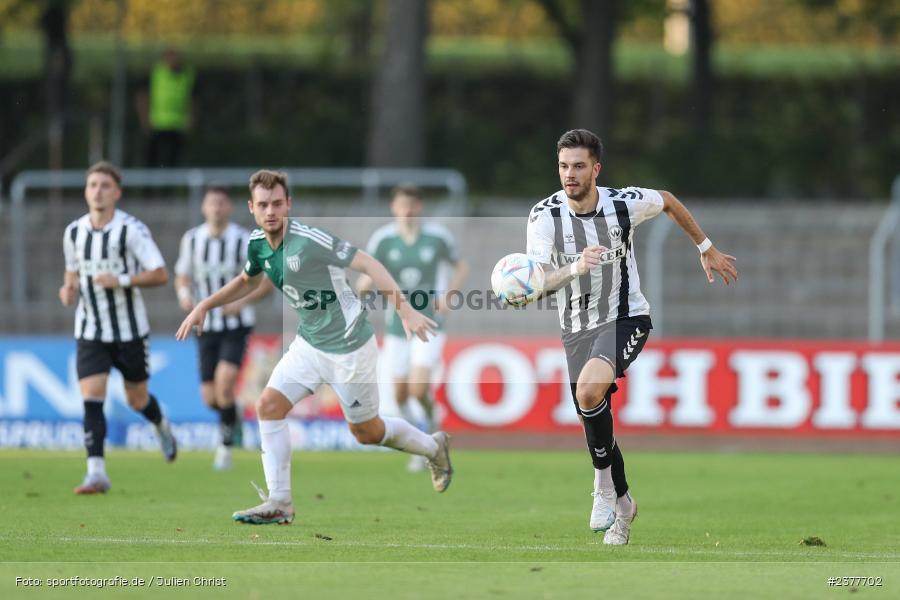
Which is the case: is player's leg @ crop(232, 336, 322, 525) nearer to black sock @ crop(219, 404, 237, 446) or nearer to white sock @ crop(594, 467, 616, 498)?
white sock @ crop(594, 467, 616, 498)

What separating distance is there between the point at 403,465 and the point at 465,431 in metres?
2.65

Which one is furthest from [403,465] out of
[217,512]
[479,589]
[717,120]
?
[717,120]

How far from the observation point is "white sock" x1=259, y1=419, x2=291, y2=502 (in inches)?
359

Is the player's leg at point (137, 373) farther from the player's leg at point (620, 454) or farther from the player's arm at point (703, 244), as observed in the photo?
the player's arm at point (703, 244)

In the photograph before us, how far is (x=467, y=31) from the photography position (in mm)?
35625

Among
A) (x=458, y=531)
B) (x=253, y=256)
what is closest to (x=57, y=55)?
(x=253, y=256)

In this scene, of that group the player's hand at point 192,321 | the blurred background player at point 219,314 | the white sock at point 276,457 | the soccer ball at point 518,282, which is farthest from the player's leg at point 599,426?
the blurred background player at point 219,314

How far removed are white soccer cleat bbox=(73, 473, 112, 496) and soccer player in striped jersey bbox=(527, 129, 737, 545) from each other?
418 centimetres

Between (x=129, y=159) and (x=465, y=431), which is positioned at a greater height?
(x=129, y=159)

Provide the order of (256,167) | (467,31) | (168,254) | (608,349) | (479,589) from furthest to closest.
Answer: (467,31) < (256,167) < (168,254) < (608,349) < (479,589)

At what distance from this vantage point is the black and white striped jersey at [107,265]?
37.1 ft

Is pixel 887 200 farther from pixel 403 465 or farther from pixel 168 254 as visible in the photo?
pixel 403 465

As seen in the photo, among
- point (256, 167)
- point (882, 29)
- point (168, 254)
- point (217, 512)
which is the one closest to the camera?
point (217, 512)

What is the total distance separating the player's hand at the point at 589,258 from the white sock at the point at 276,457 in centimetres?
225
